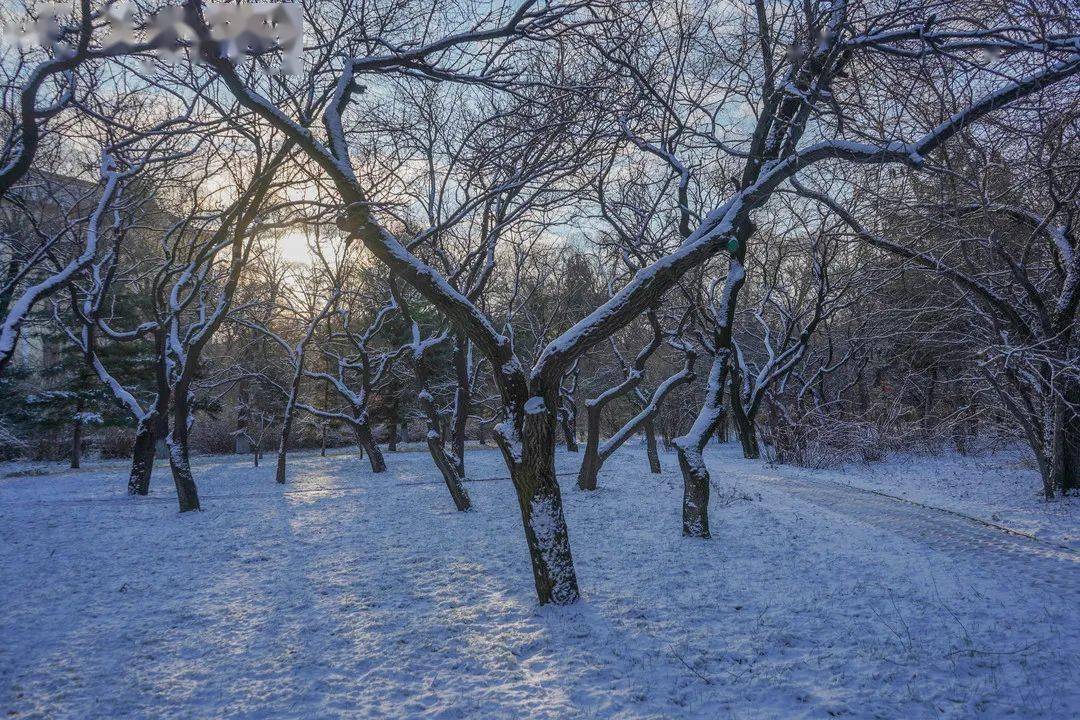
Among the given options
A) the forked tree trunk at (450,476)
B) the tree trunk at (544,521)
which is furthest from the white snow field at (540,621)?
the forked tree trunk at (450,476)

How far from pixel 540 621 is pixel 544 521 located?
92cm

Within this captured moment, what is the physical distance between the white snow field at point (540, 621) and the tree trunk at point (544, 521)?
0.83ft

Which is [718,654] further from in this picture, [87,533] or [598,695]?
[87,533]

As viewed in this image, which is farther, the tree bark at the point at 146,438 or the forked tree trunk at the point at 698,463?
the tree bark at the point at 146,438

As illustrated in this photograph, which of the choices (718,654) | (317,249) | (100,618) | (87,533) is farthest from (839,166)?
(317,249)

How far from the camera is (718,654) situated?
4.48 metres

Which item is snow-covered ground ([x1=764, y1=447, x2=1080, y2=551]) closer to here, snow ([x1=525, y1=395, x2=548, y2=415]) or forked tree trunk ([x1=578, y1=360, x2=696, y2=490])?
forked tree trunk ([x1=578, y1=360, x2=696, y2=490])

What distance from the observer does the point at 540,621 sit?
531 cm

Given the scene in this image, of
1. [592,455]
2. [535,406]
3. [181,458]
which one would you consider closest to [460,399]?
[592,455]

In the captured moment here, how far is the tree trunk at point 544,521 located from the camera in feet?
18.5

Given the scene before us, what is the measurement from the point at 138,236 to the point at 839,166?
66.3 feet

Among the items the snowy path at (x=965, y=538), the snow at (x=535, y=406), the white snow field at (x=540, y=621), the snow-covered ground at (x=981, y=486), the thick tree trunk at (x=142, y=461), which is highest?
the snow at (x=535, y=406)

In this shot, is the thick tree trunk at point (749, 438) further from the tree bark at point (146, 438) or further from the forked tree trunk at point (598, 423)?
the tree bark at point (146, 438)

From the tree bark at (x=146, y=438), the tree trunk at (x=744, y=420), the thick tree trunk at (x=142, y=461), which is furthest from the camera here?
the tree trunk at (x=744, y=420)
